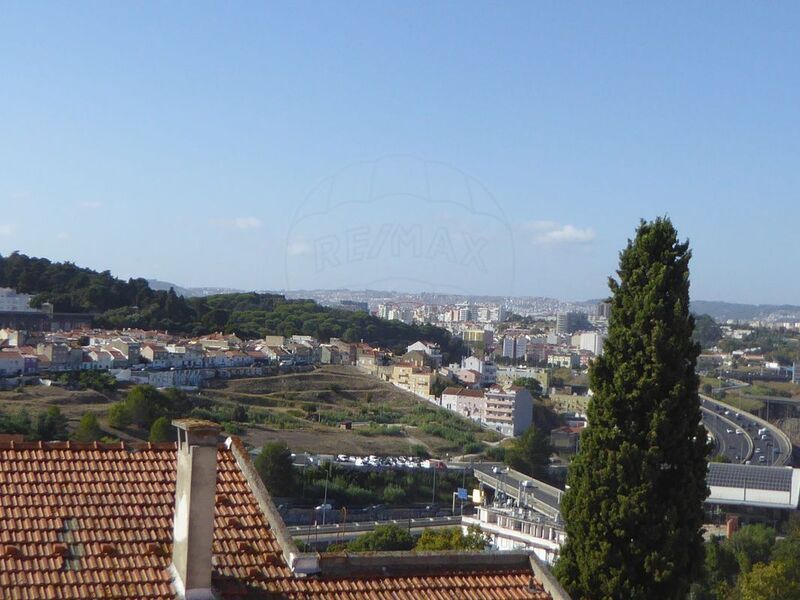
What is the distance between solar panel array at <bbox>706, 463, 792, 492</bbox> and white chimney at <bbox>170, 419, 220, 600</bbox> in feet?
81.2

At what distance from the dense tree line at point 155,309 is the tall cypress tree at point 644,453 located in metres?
48.3

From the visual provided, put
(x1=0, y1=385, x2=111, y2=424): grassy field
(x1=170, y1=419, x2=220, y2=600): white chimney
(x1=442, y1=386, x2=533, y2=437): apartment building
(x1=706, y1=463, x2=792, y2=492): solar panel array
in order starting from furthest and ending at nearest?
1. (x1=442, y1=386, x2=533, y2=437): apartment building
2. (x1=0, y1=385, x2=111, y2=424): grassy field
3. (x1=706, y1=463, x2=792, y2=492): solar panel array
4. (x1=170, y1=419, x2=220, y2=600): white chimney

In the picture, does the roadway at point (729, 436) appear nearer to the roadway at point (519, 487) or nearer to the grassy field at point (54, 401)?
the roadway at point (519, 487)

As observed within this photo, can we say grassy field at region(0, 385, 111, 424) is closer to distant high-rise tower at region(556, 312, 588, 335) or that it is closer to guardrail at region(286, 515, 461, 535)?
guardrail at region(286, 515, 461, 535)

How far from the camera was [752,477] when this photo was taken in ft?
90.1

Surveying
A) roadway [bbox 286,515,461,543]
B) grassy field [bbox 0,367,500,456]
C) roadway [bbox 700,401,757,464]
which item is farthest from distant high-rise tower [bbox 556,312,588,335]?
roadway [bbox 286,515,461,543]

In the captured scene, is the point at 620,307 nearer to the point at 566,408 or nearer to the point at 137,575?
the point at 137,575

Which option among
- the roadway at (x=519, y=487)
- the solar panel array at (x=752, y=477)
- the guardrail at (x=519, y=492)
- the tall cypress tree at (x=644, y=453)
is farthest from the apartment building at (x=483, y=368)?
the tall cypress tree at (x=644, y=453)

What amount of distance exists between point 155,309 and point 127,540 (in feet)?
171

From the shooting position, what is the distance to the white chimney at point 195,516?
3.61 metres

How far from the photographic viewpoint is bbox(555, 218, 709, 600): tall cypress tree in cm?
562

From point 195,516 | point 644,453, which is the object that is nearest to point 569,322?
point 644,453

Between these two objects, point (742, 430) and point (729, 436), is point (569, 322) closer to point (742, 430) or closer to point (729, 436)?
point (742, 430)

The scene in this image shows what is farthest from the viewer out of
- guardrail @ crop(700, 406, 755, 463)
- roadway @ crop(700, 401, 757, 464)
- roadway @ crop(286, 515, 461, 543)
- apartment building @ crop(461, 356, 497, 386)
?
apartment building @ crop(461, 356, 497, 386)
